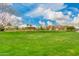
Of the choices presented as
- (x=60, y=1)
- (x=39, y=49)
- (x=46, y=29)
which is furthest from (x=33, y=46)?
(x=60, y=1)

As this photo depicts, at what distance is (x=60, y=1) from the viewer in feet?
6.46

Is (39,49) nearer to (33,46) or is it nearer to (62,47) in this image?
(33,46)

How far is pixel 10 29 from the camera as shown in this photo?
1995 millimetres

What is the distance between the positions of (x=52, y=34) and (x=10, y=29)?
0.42 metres

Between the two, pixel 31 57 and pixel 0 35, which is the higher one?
pixel 0 35

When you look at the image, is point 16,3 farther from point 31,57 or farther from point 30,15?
point 31,57

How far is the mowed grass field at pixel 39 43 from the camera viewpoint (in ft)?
6.35

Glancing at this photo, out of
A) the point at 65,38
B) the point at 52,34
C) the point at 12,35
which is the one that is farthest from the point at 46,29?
the point at 12,35

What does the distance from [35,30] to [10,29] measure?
0.25 m

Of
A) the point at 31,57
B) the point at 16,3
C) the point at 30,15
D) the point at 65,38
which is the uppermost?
the point at 16,3

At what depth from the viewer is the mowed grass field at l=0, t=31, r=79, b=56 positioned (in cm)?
194

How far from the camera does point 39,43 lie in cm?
195

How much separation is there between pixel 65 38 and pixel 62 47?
96 millimetres

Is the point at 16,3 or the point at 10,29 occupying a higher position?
the point at 16,3
